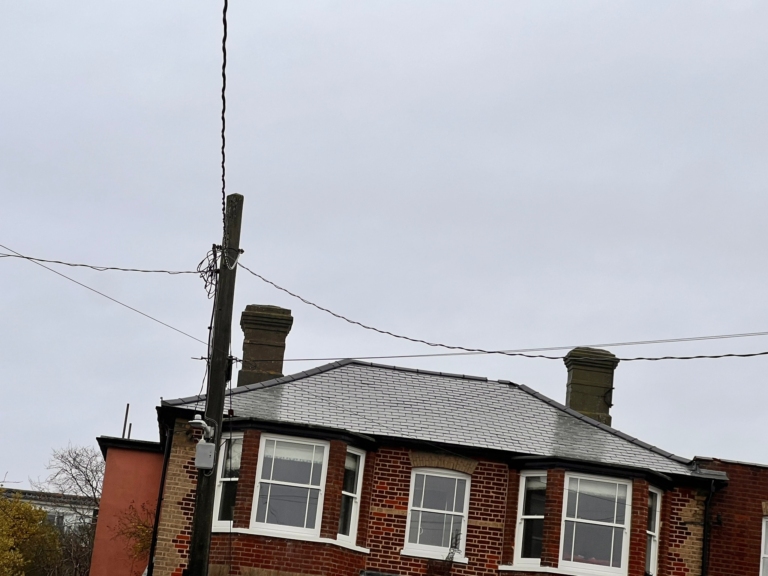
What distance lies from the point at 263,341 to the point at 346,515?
567cm

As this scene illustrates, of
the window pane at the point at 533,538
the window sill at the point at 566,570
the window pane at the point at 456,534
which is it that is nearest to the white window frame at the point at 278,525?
the window pane at the point at 456,534

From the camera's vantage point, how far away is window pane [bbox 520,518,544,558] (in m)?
21.4

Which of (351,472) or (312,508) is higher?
(351,472)

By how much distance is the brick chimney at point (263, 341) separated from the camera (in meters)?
25.1

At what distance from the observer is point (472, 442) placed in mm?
21766

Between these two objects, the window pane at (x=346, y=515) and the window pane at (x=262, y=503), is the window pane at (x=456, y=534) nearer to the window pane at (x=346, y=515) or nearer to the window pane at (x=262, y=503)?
the window pane at (x=346, y=515)

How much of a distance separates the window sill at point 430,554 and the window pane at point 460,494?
3.00ft

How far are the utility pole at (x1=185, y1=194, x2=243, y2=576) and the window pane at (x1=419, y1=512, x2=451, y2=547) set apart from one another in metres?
8.01

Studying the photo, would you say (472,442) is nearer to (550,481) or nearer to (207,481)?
(550,481)

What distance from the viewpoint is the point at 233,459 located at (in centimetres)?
2114

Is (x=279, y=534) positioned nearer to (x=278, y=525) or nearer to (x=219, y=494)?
(x=278, y=525)

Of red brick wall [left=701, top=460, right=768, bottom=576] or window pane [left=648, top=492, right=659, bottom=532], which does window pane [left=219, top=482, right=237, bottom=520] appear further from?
red brick wall [left=701, top=460, right=768, bottom=576]

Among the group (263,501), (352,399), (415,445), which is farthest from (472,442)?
(263,501)

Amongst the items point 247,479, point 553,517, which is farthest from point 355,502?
point 553,517
